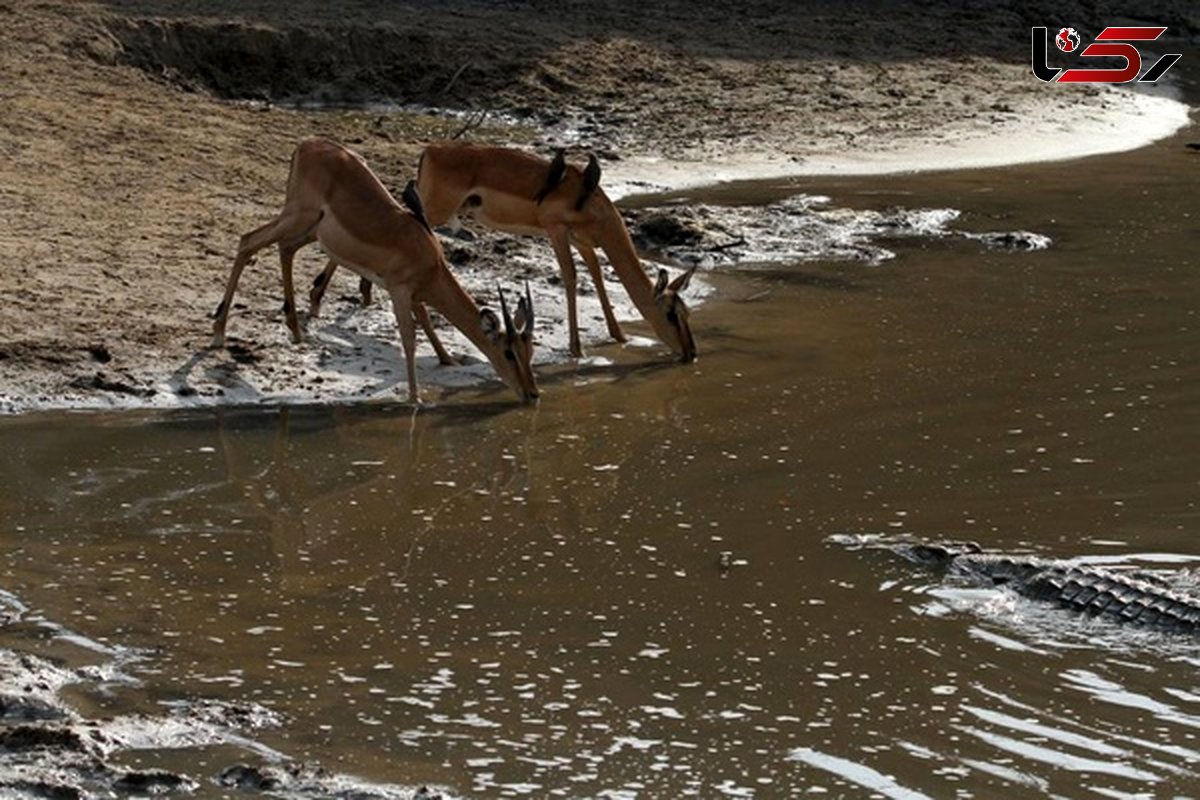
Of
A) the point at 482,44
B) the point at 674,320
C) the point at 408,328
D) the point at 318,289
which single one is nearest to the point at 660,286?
the point at 674,320

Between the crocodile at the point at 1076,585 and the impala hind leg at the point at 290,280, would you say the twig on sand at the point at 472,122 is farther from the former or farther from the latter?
the crocodile at the point at 1076,585

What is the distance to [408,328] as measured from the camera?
1095cm

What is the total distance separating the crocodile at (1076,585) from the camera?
7.66m

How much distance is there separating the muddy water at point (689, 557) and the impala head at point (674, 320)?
13 centimetres

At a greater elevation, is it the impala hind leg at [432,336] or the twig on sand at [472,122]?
the twig on sand at [472,122]

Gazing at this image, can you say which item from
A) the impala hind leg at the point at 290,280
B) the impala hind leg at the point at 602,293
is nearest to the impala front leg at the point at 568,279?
the impala hind leg at the point at 602,293

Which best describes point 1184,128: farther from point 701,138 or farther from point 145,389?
point 145,389

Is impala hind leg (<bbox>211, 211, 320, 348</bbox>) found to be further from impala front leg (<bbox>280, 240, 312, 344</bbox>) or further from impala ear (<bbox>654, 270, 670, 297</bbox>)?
impala ear (<bbox>654, 270, 670, 297</bbox>)

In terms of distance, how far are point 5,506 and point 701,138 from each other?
31.7 feet

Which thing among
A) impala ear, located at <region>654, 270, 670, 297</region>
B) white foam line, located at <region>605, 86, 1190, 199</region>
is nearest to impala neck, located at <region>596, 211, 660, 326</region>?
impala ear, located at <region>654, 270, 670, 297</region>

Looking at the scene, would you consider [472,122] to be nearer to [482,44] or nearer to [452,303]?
[482,44]

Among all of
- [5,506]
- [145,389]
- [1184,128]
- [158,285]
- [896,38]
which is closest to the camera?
[5,506]

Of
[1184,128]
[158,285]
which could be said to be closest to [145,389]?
[158,285]

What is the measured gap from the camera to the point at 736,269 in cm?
1406
